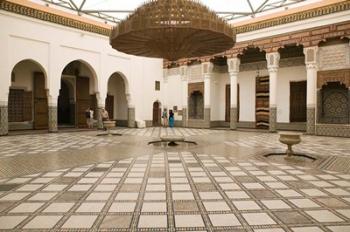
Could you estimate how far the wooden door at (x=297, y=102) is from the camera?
471 inches

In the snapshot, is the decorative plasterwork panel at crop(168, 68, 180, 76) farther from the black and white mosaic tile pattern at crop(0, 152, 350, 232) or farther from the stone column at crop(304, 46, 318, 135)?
the black and white mosaic tile pattern at crop(0, 152, 350, 232)

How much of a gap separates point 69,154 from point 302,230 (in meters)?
4.89

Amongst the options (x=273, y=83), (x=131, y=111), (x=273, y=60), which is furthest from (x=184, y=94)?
(x=273, y=60)

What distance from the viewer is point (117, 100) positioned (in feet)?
51.0

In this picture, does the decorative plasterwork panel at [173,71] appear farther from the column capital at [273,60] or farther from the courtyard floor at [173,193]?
the courtyard floor at [173,193]

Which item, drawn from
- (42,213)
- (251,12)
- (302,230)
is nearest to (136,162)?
(42,213)

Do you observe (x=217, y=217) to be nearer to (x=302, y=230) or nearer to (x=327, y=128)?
(x=302, y=230)

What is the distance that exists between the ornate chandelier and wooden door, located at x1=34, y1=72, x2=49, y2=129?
271 inches

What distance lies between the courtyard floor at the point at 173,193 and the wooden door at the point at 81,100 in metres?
7.71

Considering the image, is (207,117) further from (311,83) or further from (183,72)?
(311,83)

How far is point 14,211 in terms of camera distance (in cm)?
265

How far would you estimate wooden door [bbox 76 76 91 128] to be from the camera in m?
13.3

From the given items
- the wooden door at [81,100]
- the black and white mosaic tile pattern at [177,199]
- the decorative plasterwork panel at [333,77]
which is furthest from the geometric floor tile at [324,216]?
the wooden door at [81,100]

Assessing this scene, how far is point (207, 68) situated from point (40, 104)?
25.5 ft
